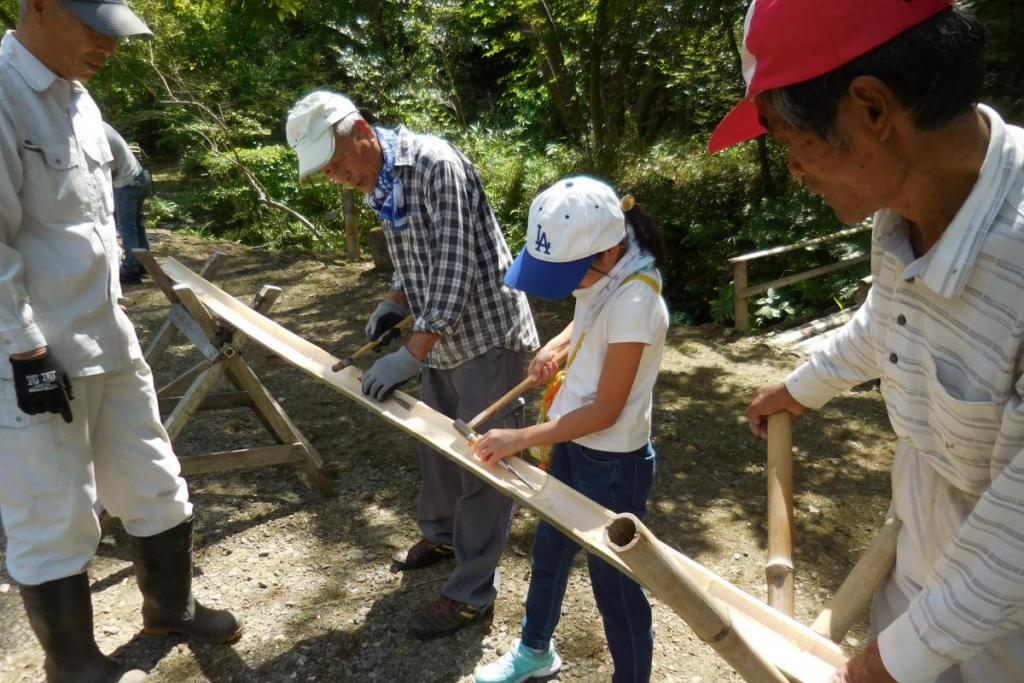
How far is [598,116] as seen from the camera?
32.4ft

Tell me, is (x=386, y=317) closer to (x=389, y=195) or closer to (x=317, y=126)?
(x=389, y=195)

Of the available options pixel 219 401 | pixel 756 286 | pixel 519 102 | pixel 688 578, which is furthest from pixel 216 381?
pixel 519 102

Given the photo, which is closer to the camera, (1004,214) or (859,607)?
(1004,214)

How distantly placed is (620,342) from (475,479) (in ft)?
3.58

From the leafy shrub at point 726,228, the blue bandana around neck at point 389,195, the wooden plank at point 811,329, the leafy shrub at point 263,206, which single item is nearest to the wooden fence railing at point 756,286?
the leafy shrub at point 726,228

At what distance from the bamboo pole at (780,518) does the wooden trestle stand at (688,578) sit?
15mm

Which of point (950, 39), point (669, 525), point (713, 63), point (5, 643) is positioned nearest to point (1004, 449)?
point (950, 39)

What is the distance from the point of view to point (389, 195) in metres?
2.71

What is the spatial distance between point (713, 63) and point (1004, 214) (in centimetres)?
913

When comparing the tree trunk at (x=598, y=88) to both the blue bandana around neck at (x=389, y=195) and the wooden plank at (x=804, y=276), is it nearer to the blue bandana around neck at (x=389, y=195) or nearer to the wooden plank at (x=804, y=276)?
the wooden plank at (x=804, y=276)

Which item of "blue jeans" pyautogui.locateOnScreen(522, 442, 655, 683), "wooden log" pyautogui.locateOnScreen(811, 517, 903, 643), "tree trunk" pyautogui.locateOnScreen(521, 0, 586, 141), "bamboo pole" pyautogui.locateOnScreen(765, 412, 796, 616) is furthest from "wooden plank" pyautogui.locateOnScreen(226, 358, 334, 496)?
"tree trunk" pyautogui.locateOnScreen(521, 0, 586, 141)

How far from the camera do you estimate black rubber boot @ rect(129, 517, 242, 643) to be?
2928mm

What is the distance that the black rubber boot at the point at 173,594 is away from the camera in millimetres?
2928

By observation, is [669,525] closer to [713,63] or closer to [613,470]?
[613,470]
